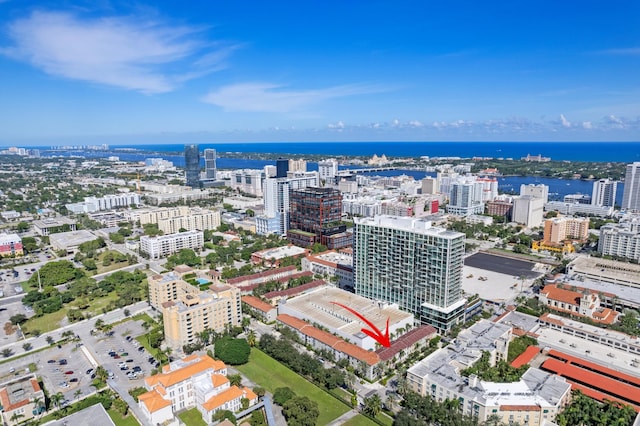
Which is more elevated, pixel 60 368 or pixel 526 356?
pixel 526 356

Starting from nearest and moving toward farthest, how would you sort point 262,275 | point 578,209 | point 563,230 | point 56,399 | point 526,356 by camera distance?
point 56,399
point 526,356
point 262,275
point 563,230
point 578,209

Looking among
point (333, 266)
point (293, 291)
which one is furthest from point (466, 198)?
point (293, 291)

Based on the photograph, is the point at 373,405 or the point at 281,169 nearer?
the point at 373,405

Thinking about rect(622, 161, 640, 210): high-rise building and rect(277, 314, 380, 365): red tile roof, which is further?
rect(622, 161, 640, 210): high-rise building

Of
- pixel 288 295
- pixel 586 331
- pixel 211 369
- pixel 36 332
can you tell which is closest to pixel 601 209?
pixel 586 331

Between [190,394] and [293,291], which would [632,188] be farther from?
[190,394]

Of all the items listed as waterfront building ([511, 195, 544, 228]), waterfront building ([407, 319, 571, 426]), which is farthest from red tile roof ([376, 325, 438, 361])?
waterfront building ([511, 195, 544, 228])

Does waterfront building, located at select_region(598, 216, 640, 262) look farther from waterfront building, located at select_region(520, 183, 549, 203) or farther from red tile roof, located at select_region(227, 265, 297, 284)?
red tile roof, located at select_region(227, 265, 297, 284)
